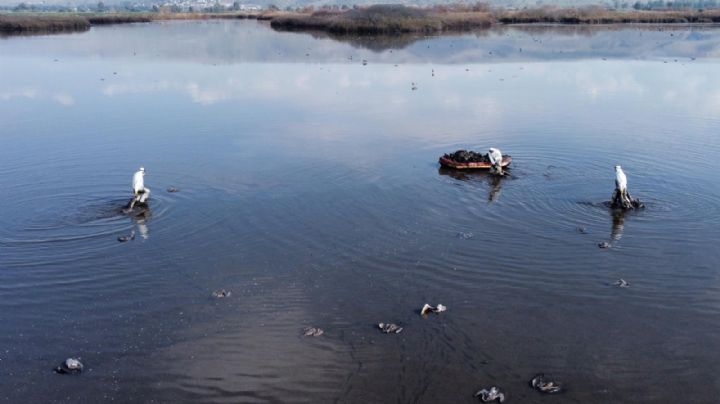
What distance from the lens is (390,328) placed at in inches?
549

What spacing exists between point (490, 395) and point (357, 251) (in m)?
6.94

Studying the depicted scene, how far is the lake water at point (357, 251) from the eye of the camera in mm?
12672

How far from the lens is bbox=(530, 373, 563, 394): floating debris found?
472 inches

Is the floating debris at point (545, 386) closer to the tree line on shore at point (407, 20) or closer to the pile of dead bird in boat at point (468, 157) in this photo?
the pile of dead bird in boat at point (468, 157)

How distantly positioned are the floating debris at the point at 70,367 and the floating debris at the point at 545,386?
28.2ft

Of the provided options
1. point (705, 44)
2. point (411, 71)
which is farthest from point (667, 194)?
point (705, 44)

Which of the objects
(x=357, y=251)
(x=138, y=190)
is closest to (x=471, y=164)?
(x=357, y=251)

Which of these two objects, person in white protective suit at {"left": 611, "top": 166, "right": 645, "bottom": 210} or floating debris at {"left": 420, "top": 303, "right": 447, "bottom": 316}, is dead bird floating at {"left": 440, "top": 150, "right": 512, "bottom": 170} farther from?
floating debris at {"left": 420, "top": 303, "right": 447, "bottom": 316}

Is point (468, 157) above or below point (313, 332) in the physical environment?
above

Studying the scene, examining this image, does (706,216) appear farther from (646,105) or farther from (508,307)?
(646,105)

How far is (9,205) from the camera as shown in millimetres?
21484

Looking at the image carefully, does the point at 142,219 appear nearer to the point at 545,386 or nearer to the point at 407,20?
the point at 545,386

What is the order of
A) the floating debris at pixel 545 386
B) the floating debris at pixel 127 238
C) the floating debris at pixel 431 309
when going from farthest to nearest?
1. the floating debris at pixel 127 238
2. the floating debris at pixel 431 309
3. the floating debris at pixel 545 386

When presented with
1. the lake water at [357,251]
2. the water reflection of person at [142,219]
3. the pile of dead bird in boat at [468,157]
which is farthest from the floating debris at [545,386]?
the pile of dead bird in boat at [468,157]
